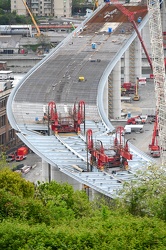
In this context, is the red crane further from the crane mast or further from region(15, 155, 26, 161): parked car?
region(15, 155, 26, 161): parked car

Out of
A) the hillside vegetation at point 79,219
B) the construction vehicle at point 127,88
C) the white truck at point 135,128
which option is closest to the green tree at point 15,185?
the hillside vegetation at point 79,219

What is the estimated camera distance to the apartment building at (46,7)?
17523 centimetres

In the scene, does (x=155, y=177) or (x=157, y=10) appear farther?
(x=157, y=10)

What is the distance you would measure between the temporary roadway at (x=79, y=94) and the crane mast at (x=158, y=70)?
3837 mm

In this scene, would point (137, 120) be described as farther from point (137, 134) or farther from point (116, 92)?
point (116, 92)

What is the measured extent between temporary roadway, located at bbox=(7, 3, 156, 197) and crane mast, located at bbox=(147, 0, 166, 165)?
3837 mm

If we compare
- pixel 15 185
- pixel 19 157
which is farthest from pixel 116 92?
pixel 15 185

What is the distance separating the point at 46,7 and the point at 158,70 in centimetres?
9113

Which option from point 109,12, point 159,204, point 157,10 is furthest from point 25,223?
point 109,12

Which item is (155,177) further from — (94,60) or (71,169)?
(94,60)

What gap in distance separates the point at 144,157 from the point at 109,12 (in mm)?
55370

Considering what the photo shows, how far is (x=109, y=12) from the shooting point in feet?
397

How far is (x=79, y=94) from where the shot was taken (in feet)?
285

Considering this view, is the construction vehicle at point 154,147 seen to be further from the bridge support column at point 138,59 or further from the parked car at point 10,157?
the bridge support column at point 138,59
